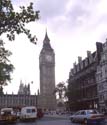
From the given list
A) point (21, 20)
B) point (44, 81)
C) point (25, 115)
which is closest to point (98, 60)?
point (25, 115)

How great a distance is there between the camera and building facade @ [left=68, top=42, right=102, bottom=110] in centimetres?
9188

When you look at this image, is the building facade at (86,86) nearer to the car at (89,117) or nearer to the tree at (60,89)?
the tree at (60,89)

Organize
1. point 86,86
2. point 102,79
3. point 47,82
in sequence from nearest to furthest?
point 102,79, point 86,86, point 47,82

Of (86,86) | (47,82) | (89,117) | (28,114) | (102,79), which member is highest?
(47,82)

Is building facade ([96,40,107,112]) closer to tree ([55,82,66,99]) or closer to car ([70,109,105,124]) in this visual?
tree ([55,82,66,99])

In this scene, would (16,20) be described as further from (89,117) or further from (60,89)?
(60,89)

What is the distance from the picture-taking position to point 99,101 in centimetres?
8700

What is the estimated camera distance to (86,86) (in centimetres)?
9744

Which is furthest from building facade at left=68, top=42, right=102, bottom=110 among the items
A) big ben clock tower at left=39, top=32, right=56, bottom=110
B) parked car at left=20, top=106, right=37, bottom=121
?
big ben clock tower at left=39, top=32, right=56, bottom=110

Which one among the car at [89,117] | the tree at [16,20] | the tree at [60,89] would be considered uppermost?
the tree at [60,89]

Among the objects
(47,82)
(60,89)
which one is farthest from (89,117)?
(47,82)

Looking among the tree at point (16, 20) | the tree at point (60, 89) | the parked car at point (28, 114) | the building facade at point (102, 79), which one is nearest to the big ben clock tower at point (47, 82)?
the tree at point (60, 89)

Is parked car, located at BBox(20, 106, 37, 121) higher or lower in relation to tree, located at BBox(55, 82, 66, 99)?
lower

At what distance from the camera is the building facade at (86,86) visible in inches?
3617
